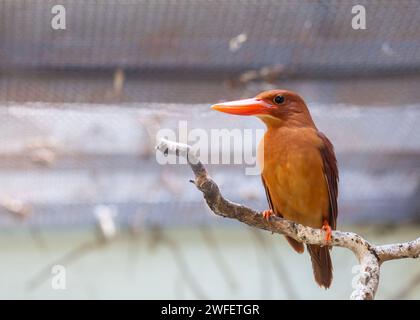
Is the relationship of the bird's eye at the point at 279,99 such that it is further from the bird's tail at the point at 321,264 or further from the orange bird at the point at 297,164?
the bird's tail at the point at 321,264

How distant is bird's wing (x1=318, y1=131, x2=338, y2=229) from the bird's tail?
39 millimetres

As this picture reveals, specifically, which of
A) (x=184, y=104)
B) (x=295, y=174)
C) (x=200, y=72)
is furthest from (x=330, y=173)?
(x=200, y=72)

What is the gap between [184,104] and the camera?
4.58 ft

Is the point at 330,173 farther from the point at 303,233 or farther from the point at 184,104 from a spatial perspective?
the point at 184,104

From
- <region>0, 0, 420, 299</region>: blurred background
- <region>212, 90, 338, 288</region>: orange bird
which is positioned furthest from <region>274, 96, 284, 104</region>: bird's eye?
<region>0, 0, 420, 299</region>: blurred background

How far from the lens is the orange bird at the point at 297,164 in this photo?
82cm

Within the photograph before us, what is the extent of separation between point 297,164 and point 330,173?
8 centimetres

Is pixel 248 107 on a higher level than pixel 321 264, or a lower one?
higher

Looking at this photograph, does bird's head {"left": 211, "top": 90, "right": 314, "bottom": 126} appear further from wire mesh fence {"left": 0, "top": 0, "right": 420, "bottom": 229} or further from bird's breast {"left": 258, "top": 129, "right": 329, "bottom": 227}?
wire mesh fence {"left": 0, "top": 0, "right": 420, "bottom": 229}

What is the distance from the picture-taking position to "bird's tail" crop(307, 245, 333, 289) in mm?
836

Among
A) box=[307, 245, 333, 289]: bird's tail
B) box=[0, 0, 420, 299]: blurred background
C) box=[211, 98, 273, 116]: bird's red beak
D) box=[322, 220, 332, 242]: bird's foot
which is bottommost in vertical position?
box=[307, 245, 333, 289]: bird's tail

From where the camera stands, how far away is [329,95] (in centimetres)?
137
